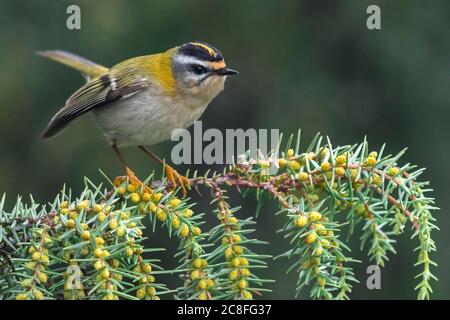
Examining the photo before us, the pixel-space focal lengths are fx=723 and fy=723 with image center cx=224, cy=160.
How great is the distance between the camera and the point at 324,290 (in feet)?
7.11

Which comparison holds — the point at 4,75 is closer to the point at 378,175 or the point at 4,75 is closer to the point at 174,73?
the point at 174,73

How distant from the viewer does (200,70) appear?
12.5 ft

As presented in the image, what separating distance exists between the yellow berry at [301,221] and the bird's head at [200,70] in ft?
5.41

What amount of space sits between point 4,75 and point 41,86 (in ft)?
0.98

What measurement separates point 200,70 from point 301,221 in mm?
1779

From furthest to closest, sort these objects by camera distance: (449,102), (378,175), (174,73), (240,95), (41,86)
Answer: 1. (240,95)
2. (41,86)
3. (449,102)
4. (174,73)
5. (378,175)

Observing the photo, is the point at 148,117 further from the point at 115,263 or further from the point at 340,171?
the point at 115,263

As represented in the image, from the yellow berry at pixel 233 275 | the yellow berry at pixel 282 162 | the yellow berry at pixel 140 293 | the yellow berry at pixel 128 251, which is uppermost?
the yellow berry at pixel 282 162

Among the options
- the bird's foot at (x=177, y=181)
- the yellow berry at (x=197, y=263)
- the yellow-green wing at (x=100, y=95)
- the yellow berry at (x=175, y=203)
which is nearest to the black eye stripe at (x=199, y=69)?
the yellow-green wing at (x=100, y=95)

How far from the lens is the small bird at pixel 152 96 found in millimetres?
3695

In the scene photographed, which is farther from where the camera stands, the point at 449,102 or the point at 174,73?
the point at 449,102

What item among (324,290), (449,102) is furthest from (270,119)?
(324,290)

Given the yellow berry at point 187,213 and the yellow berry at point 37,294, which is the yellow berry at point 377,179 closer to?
the yellow berry at point 187,213
